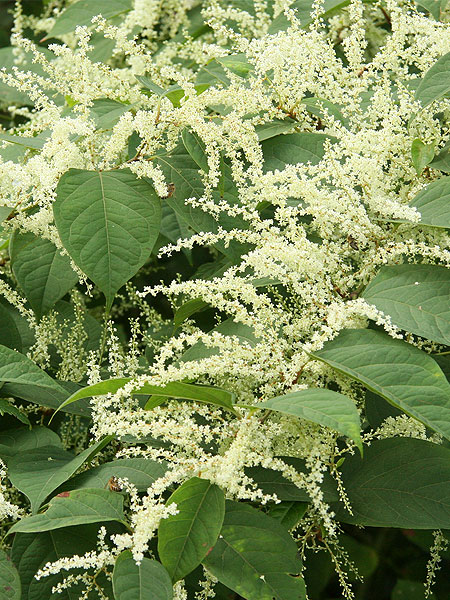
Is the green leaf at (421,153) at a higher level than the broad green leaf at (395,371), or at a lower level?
higher

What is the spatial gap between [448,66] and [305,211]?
0.54 metres

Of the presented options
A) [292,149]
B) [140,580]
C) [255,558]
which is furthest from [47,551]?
[292,149]

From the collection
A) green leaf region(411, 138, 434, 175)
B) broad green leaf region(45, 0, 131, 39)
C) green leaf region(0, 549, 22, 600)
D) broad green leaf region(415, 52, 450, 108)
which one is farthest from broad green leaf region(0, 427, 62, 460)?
broad green leaf region(45, 0, 131, 39)

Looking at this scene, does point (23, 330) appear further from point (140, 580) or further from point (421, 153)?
point (421, 153)

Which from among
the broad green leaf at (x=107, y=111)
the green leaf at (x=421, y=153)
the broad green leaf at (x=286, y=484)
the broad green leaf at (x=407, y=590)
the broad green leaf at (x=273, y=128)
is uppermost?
the green leaf at (x=421, y=153)

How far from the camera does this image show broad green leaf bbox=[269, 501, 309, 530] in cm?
143

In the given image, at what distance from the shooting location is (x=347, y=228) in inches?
64.7

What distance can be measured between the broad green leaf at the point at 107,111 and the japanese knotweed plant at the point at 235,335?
0.01 metres

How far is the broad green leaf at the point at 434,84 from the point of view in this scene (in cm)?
177

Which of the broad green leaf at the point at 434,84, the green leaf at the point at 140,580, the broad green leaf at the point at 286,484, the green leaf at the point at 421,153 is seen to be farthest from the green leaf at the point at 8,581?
the broad green leaf at the point at 434,84

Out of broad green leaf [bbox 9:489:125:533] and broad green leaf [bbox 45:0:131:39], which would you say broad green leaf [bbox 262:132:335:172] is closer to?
broad green leaf [bbox 9:489:125:533]

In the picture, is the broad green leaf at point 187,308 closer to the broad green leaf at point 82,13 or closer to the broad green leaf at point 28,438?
the broad green leaf at point 28,438

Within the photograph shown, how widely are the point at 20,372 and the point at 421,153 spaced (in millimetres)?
1024

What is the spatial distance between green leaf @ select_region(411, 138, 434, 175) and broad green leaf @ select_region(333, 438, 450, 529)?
0.64 metres
